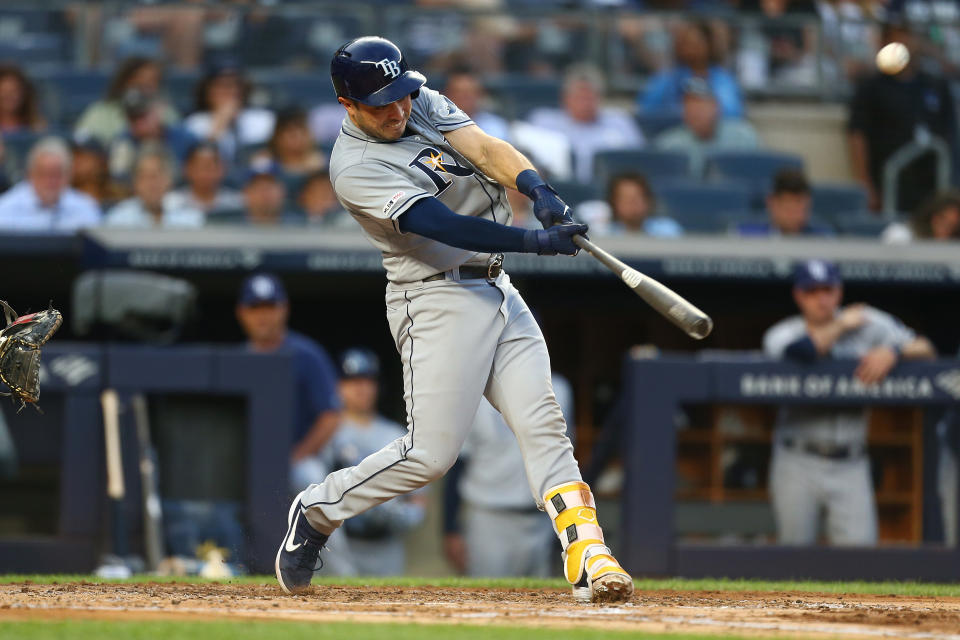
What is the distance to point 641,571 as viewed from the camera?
20.7ft

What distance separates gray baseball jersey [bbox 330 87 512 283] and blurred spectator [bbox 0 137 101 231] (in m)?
3.27

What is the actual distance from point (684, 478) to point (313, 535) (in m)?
2.53

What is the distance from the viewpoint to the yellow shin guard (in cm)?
396

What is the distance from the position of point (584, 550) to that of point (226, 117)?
5.01m

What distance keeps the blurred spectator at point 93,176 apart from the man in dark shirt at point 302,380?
1514 mm

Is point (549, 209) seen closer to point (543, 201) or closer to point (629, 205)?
point (543, 201)

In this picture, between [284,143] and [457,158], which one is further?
[284,143]

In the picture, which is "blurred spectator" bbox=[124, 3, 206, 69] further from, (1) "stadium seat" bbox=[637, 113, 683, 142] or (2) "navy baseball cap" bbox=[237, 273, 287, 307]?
(2) "navy baseball cap" bbox=[237, 273, 287, 307]

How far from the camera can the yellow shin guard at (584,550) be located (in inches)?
156

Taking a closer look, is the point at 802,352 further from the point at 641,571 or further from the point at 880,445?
the point at 641,571

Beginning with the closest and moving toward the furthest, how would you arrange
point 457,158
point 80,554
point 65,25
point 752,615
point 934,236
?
point 752,615 < point 457,158 < point 80,554 < point 934,236 < point 65,25

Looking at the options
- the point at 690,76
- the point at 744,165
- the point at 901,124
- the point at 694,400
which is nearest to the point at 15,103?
the point at 690,76

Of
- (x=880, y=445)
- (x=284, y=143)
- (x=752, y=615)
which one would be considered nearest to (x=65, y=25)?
(x=284, y=143)

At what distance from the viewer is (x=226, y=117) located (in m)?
8.38
